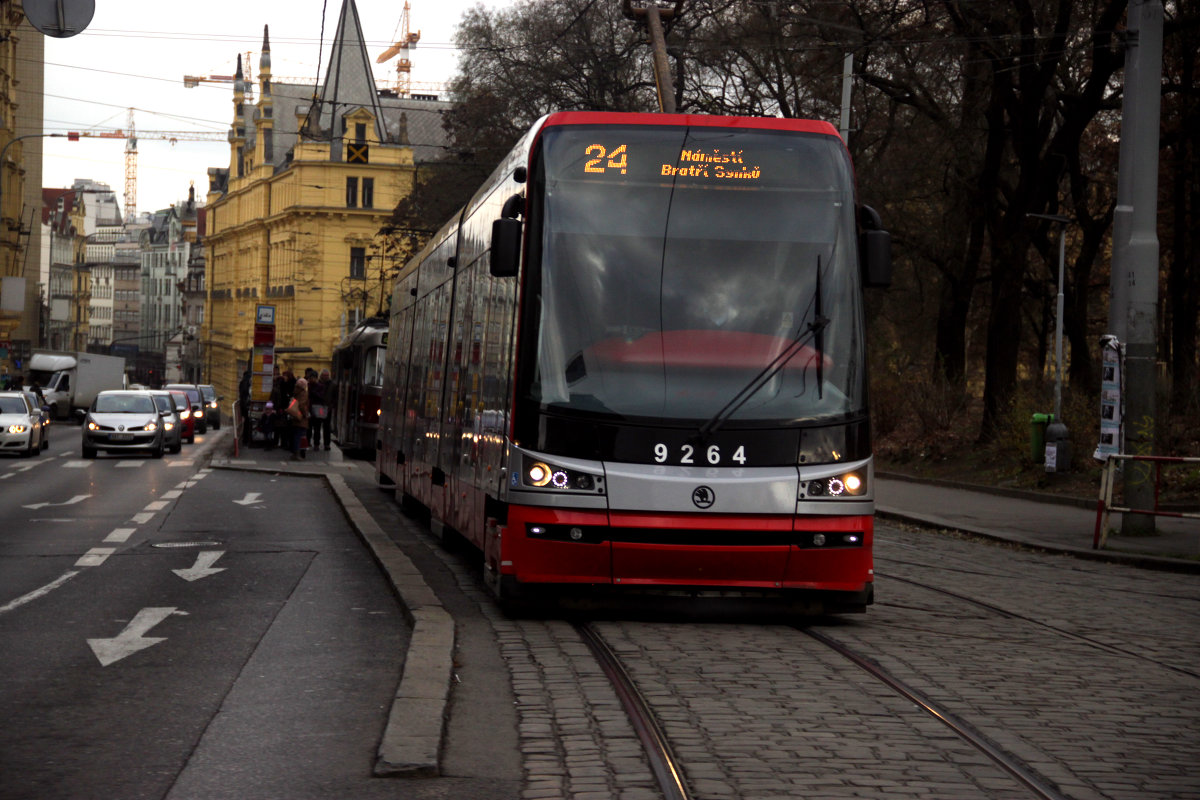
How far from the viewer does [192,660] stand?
888 cm

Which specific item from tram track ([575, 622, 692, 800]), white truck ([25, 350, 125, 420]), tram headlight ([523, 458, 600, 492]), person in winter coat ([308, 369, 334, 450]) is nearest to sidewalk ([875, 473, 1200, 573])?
tram headlight ([523, 458, 600, 492])

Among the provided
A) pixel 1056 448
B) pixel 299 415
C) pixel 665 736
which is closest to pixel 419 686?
pixel 665 736

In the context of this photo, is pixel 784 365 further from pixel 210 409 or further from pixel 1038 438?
pixel 210 409

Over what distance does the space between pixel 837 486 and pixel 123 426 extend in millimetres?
28829

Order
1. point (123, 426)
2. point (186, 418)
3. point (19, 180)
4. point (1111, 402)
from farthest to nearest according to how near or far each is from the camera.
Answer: point (19, 180)
point (186, 418)
point (123, 426)
point (1111, 402)

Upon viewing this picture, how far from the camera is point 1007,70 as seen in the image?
27.4 m

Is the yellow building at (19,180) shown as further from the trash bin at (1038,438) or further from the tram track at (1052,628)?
the tram track at (1052,628)

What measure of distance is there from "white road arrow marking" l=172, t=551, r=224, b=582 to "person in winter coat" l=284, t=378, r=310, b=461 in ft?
63.0

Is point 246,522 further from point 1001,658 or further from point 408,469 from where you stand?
point 1001,658

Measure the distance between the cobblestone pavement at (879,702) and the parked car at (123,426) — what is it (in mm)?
25593

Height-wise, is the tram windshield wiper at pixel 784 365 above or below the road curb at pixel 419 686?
above

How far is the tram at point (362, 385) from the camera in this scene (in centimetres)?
3650

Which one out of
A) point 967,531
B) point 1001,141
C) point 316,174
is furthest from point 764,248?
point 316,174

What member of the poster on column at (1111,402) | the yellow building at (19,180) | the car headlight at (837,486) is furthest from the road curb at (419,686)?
the yellow building at (19,180)
